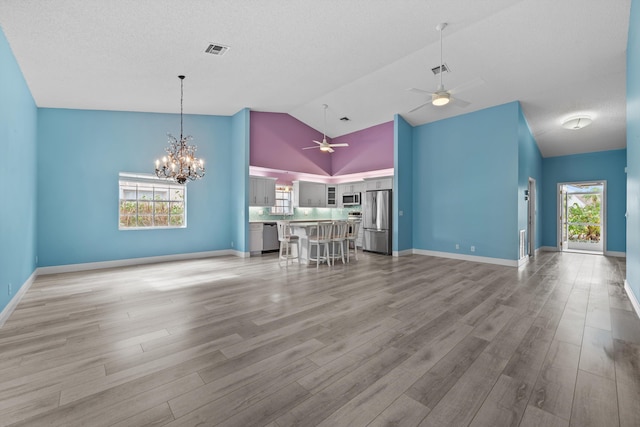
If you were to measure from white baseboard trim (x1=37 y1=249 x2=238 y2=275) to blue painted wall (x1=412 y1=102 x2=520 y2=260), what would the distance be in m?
5.00

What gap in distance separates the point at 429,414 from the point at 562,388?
3.20ft

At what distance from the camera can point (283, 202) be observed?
8.89 m

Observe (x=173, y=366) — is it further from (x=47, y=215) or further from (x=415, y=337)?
(x=47, y=215)

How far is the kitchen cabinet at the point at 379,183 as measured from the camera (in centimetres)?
762

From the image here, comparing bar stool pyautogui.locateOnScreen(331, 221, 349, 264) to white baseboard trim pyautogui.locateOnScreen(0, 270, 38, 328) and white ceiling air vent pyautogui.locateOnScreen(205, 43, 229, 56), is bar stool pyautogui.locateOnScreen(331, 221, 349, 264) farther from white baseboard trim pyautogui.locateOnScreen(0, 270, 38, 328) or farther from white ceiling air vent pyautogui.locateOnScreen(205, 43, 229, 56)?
white baseboard trim pyautogui.locateOnScreen(0, 270, 38, 328)

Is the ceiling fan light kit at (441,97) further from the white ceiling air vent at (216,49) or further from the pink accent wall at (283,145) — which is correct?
the pink accent wall at (283,145)

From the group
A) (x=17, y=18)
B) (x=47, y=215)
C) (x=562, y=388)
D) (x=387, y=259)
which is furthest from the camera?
(x=387, y=259)

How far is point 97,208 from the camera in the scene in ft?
18.4

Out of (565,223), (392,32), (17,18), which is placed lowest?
(565,223)

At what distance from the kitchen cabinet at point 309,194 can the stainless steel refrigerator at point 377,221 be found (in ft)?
6.08

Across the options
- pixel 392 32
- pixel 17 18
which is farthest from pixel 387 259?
pixel 17 18

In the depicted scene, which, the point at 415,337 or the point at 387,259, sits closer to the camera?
the point at 415,337

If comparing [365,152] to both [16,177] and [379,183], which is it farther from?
[16,177]

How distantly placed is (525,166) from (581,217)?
4738 mm
